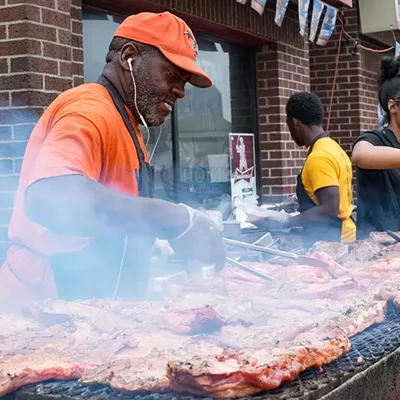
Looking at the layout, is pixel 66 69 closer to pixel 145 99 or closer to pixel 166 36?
pixel 145 99

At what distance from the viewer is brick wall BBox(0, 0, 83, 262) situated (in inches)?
201

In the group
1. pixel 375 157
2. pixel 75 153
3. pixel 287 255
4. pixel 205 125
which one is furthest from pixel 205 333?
pixel 205 125

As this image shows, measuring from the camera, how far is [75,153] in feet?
8.96

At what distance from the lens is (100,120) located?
9.71ft

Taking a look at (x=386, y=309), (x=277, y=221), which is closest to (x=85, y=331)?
(x=386, y=309)

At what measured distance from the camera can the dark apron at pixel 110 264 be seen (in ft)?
10.3

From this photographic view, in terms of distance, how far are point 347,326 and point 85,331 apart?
0.88 m

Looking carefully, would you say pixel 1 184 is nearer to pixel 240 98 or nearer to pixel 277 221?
pixel 277 221

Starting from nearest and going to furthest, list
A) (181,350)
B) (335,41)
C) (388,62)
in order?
(181,350), (388,62), (335,41)

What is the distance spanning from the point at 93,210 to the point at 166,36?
91 centimetres

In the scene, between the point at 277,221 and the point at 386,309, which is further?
the point at 277,221

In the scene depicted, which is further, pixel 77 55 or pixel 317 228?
pixel 77 55

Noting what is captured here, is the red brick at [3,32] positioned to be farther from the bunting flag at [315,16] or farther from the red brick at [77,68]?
the bunting flag at [315,16]

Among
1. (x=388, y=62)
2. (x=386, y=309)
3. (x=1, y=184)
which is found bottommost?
(x=386, y=309)
